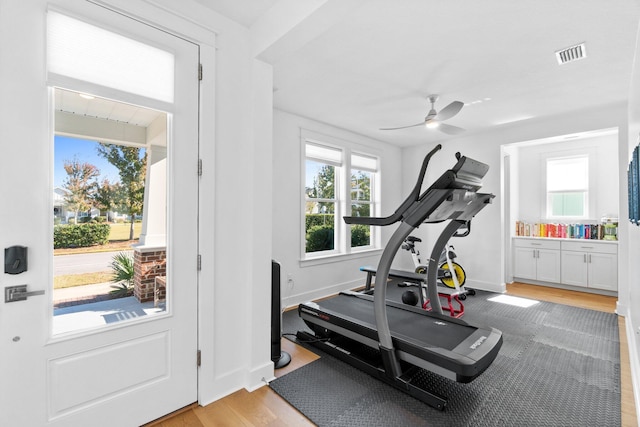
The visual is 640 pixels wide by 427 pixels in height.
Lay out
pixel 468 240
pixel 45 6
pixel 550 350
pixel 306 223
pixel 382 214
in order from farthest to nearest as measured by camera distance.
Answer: pixel 382 214
pixel 468 240
pixel 306 223
pixel 550 350
pixel 45 6

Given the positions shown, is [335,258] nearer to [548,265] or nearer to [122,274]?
[122,274]

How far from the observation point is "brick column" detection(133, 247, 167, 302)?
1.86 meters

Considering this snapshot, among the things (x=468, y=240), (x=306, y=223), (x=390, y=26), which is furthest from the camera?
(x=468, y=240)

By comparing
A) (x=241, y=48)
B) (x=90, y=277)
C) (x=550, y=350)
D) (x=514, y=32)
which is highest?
(x=514, y=32)

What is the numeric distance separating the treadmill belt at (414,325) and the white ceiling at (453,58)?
233 centimetres

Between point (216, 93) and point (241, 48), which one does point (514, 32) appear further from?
point (216, 93)

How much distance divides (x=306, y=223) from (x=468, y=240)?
295 centimetres

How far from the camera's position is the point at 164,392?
1904 mm

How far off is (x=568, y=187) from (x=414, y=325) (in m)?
4.79

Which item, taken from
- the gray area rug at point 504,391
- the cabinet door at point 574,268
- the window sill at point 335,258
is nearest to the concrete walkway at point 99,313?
the gray area rug at point 504,391

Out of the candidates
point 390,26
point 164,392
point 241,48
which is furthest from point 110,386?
point 390,26

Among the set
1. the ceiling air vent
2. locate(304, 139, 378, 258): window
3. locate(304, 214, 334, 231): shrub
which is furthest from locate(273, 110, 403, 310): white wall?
the ceiling air vent

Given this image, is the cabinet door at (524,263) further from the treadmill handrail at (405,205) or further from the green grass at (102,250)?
the green grass at (102,250)

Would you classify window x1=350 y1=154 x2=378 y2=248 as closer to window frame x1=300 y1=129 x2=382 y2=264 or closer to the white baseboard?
A: window frame x1=300 y1=129 x2=382 y2=264
